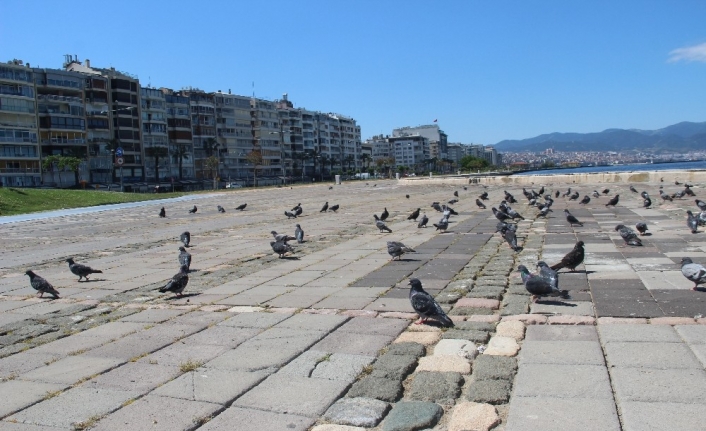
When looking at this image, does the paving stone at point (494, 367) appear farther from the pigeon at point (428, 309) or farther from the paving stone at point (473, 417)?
the pigeon at point (428, 309)

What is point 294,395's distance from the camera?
13.1 feet

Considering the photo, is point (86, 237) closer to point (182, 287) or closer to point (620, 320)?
point (182, 287)

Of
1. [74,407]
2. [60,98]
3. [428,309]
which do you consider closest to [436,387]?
[428,309]

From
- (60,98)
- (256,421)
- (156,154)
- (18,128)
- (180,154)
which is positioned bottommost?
(256,421)

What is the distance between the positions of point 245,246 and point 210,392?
878 centimetres

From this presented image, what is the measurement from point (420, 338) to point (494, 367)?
955 millimetres

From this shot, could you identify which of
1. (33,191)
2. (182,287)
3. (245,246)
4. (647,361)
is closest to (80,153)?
(33,191)

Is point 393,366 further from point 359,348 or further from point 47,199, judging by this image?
point 47,199

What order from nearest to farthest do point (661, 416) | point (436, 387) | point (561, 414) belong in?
point (661, 416) < point (561, 414) < point (436, 387)

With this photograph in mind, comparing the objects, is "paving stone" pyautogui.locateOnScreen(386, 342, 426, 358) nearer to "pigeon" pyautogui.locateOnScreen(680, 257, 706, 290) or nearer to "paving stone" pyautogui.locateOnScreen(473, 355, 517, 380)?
"paving stone" pyautogui.locateOnScreen(473, 355, 517, 380)

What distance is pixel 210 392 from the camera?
4090 mm

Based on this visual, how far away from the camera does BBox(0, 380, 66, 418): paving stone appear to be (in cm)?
398

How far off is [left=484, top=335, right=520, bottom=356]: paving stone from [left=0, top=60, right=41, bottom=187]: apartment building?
74794 millimetres

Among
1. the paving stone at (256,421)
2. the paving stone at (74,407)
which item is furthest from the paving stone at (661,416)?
the paving stone at (74,407)
